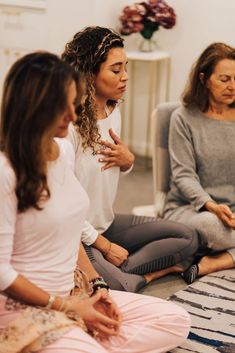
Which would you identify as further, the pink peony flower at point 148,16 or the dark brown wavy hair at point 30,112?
the pink peony flower at point 148,16

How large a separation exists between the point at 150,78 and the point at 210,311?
2090 millimetres

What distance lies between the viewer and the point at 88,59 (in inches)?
76.5

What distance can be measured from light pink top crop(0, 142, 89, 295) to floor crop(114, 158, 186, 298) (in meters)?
0.93

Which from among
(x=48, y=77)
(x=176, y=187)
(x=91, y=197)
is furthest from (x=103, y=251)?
(x=48, y=77)

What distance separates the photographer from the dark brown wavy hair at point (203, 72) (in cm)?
245

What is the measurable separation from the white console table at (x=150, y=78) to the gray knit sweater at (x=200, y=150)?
1385 mm

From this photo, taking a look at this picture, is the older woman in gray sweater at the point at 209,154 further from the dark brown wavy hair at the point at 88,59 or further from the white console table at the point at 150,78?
the white console table at the point at 150,78

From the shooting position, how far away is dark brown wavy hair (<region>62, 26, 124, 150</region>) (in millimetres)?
1940

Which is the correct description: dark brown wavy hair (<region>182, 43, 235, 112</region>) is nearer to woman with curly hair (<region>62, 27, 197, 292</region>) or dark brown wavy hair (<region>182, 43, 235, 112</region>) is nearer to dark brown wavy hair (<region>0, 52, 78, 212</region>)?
woman with curly hair (<region>62, 27, 197, 292</region>)

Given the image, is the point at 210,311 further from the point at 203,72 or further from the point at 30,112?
the point at 30,112

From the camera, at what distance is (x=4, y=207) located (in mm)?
1341

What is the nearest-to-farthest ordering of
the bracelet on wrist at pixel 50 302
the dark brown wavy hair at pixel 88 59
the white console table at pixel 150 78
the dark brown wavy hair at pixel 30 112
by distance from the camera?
1. the dark brown wavy hair at pixel 30 112
2. the bracelet on wrist at pixel 50 302
3. the dark brown wavy hair at pixel 88 59
4. the white console table at pixel 150 78

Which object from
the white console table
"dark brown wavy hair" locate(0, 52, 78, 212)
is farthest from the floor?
"dark brown wavy hair" locate(0, 52, 78, 212)

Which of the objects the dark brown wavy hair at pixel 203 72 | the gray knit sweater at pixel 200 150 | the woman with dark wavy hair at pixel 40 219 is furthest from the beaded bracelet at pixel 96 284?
the dark brown wavy hair at pixel 203 72
